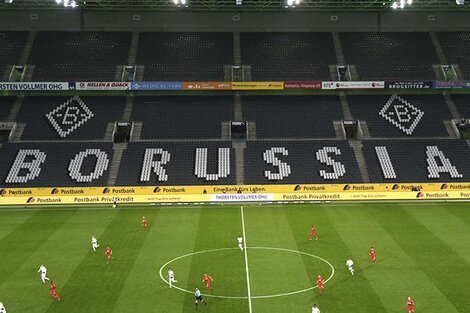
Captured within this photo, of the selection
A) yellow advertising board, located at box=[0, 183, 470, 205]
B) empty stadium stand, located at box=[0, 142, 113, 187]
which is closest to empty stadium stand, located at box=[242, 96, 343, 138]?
A: yellow advertising board, located at box=[0, 183, 470, 205]

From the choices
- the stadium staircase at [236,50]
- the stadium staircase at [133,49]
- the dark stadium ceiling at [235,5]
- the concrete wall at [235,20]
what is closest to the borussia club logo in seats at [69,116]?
the stadium staircase at [133,49]

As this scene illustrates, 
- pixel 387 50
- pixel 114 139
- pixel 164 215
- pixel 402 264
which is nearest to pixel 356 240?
pixel 402 264

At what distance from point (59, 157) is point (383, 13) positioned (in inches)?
1806

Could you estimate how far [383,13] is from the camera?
69.3 m

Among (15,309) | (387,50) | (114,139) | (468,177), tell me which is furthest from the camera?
(387,50)

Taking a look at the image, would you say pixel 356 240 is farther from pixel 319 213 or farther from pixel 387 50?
pixel 387 50

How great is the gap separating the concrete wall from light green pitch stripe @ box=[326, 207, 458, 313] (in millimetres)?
35509

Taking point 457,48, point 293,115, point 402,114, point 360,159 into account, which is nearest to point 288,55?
point 293,115

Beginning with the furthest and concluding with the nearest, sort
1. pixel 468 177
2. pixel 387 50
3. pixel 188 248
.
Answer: pixel 387 50 < pixel 468 177 < pixel 188 248

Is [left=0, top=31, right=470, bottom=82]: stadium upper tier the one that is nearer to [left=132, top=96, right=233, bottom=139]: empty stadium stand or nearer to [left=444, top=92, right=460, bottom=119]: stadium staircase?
[left=132, top=96, right=233, bottom=139]: empty stadium stand

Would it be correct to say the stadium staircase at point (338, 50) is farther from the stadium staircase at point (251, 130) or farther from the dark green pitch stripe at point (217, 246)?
the dark green pitch stripe at point (217, 246)

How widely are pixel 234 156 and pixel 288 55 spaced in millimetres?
18284

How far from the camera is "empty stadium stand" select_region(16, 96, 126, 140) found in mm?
57219

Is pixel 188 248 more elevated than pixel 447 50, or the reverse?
pixel 447 50
